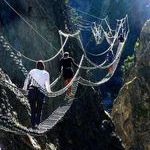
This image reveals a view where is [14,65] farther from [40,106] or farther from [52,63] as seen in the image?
[40,106]

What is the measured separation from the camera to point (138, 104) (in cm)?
3288

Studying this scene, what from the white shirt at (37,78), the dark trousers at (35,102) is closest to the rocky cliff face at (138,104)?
the dark trousers at (35,102)

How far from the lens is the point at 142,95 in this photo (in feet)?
107

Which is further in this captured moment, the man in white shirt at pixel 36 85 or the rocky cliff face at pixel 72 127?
the rocky cliff face at pixel 72 127

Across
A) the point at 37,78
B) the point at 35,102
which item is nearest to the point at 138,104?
the point at 35,102

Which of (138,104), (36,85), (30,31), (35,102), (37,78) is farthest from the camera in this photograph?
(138,104)

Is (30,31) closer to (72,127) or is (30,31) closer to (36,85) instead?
(72,127)

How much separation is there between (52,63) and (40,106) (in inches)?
379

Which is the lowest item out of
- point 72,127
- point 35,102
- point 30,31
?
point 72,127

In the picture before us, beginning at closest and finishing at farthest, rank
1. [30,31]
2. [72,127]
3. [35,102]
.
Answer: [35,102], [30,31], [72,127]

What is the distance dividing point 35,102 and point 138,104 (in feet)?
71.7

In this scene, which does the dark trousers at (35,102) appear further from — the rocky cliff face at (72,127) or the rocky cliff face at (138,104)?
the rocky cliff face at (138,104)

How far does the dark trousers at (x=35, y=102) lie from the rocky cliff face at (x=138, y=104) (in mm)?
20286

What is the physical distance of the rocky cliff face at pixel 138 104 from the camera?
3206cm
